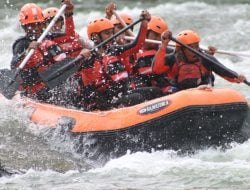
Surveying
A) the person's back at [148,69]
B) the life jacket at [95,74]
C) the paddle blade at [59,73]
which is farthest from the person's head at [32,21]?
the person's back at [148,69]

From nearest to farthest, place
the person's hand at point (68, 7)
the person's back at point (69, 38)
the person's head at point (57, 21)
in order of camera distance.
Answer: the person's hand at point (68, 7) < the person's back at point (69, 38) < the person's head at point (57, 21)

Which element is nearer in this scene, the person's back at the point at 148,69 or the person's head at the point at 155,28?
the person's back at the point at 148,69

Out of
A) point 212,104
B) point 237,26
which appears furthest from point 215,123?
point 237,26

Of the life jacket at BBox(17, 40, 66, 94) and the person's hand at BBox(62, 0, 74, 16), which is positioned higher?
the person's hand at BBox(62, 0, 74, 16)

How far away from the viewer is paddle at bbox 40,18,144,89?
1012cm

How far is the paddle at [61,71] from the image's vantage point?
10117 mm

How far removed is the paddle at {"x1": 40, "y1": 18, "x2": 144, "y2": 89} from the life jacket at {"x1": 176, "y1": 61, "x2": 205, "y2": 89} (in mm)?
851

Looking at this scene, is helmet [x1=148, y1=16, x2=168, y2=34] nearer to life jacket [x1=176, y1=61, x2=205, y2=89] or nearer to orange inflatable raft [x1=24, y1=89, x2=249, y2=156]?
life jacket [x1=176, y1=61, x2=205, y2=89]

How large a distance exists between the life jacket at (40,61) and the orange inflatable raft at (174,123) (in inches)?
73.3

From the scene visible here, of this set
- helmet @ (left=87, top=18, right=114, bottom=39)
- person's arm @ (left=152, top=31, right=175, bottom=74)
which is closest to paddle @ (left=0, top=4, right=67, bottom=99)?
helmet @ (left=87, top=18, right=114, bottom=39)

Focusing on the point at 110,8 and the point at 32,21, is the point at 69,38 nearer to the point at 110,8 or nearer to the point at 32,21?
the point at 32,21

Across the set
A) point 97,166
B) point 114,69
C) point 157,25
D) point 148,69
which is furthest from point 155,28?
point 97,166

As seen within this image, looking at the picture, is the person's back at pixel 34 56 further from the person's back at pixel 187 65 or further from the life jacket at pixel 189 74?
the life jacket at pixel 189 74

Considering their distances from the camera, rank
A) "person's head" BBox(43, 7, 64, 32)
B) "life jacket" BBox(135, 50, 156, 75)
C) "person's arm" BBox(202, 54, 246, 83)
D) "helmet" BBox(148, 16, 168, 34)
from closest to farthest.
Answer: "person's arm" BBox(202, 54, 246, 83) → "life jacket" BBox(135, 50, 156, 75) → "helmet" BBox(148, 16, 168, 34) → "person's head" BBox(43, 7, 64, 32)
